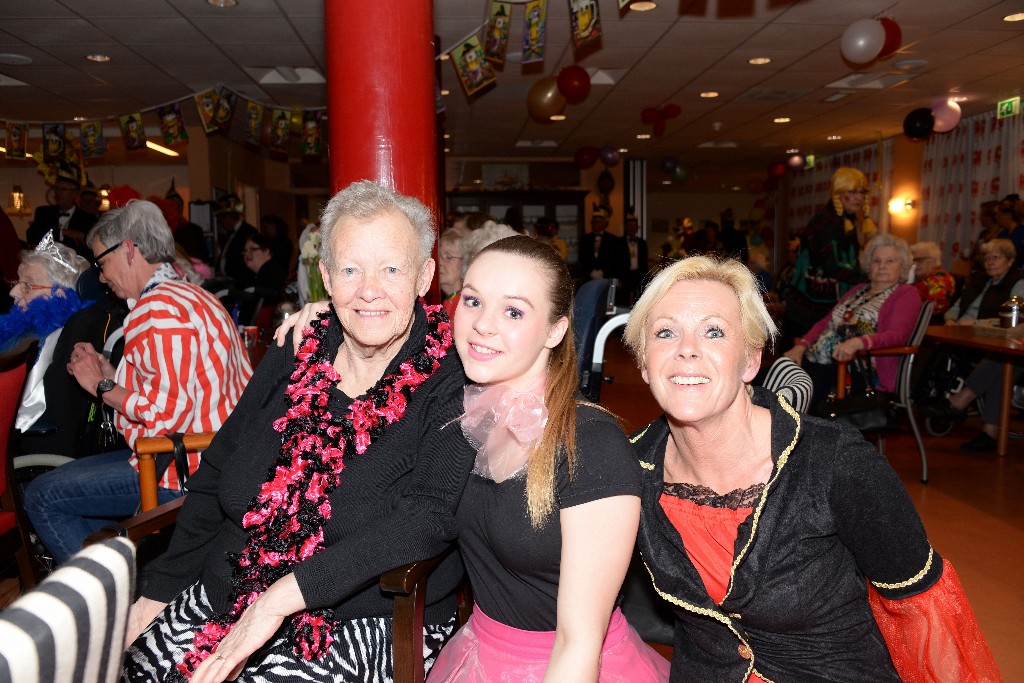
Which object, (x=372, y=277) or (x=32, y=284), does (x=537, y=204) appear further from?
(x=372, y=277)

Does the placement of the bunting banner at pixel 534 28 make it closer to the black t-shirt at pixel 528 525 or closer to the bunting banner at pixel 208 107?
the black t-shirt at pixel 528 525

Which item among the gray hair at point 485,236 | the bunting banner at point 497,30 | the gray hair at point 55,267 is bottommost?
the gray hair at point 55,267

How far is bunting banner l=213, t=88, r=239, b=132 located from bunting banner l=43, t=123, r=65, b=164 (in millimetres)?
1763

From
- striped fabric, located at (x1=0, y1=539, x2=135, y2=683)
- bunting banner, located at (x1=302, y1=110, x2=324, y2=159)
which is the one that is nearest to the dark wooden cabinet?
bunting banner, located at (x1=302, y1=110, x2=324, y2=159)

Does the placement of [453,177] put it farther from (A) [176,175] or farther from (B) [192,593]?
(B) [192,593]

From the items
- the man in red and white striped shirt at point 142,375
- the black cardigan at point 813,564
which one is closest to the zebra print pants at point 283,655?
the black cardigan at point 813,564

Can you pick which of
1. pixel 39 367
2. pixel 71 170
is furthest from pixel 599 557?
pixel 71 170

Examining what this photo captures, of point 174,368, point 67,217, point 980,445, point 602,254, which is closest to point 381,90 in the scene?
point 174,368

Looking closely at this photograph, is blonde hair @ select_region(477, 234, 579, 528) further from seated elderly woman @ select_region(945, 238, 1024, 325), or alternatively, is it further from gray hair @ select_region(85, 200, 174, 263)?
seated elderly woman @ select_region(945, 238, 1024, 325)

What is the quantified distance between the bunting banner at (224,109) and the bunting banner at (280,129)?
500 mm

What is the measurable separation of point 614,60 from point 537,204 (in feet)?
22.6

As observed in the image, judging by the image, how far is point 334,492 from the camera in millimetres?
1668

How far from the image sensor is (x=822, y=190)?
1491cm

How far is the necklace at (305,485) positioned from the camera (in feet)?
5.28
